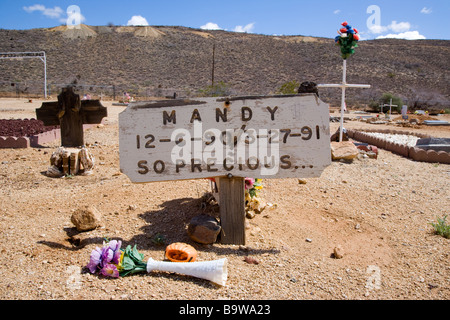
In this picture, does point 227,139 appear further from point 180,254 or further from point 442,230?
point 442,230

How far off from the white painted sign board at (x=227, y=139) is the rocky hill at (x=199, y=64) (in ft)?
100

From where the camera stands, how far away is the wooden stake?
10.9 ft

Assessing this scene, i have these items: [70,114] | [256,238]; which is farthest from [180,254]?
[70,114]

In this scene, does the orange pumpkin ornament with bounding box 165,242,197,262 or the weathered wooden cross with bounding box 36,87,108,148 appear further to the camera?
the weathered wooden cross with bounding box 36,87,108,148

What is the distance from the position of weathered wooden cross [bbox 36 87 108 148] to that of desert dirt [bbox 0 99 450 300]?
202cm

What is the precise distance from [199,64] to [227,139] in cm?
4279

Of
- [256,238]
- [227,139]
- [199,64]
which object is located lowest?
→ [256,238]

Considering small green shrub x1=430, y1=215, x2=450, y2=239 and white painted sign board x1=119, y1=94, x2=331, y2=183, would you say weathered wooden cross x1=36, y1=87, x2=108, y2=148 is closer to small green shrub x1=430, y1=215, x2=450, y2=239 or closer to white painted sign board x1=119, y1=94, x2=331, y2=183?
white painted sign board x1=119, y1=94, x2=331, y2=183

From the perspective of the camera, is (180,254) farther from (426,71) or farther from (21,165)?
(426,71)

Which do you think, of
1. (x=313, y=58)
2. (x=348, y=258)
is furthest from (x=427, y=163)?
(x=313, y=58)

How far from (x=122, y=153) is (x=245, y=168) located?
1.09 m

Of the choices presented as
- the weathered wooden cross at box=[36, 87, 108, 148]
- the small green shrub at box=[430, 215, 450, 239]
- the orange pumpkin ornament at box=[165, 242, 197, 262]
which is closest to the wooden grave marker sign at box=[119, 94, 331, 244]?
the orange pumpkin ornament at box=[165, 242, 197, 262]

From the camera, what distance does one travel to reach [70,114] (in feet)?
26.2

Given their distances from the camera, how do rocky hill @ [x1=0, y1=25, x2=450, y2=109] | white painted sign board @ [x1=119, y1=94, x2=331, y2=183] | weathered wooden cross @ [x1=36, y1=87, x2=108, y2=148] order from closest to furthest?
white painted sign board @ [x1=119, y1=94, x2=331, y2=183], weathered wooden cross @ [x1=36, y1=87, x2=108, y2=148], rocky hill @ [x1=0, y1=25, x2=450, y2=109]
